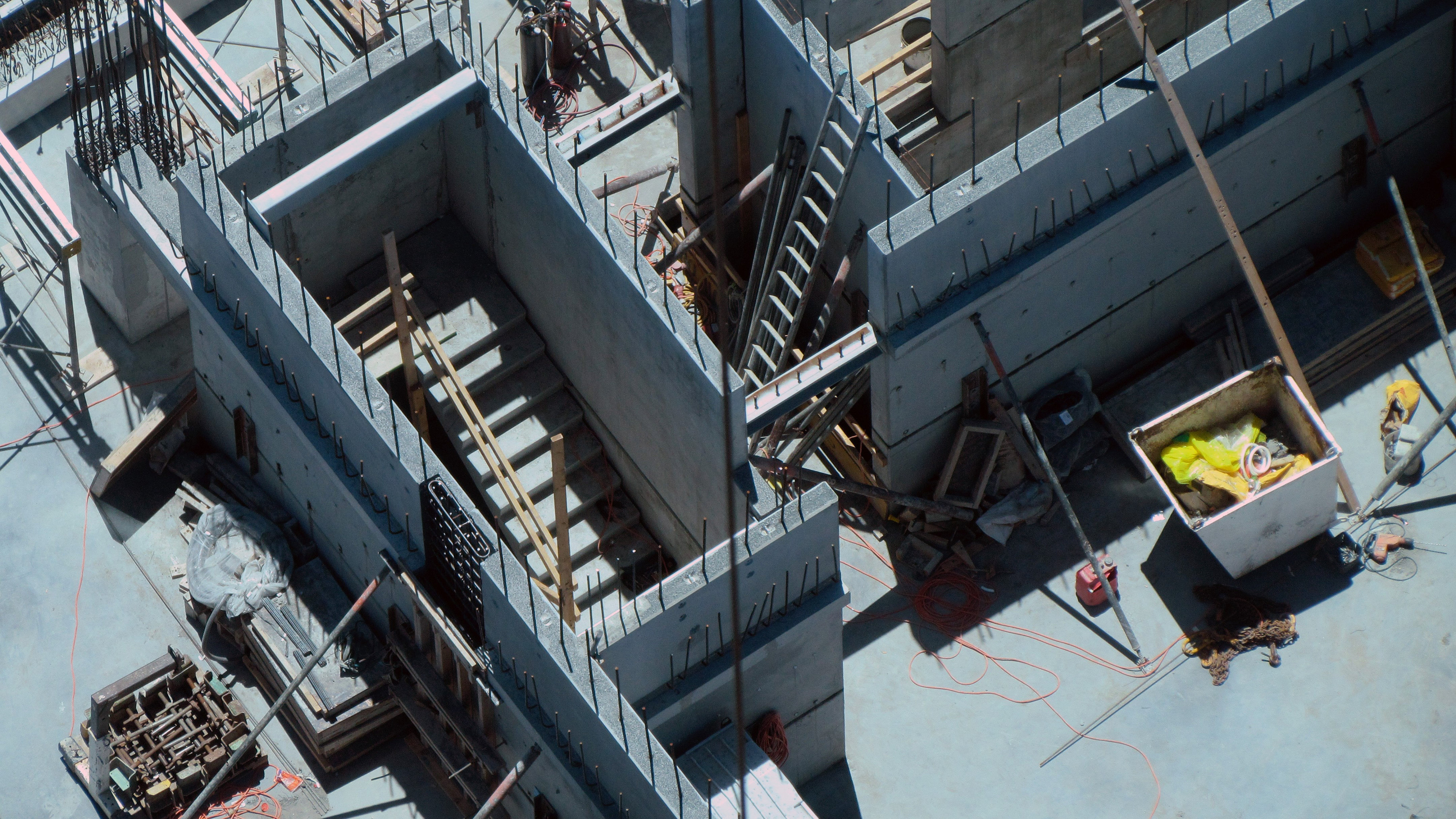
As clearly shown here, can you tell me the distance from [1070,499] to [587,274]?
570 cm

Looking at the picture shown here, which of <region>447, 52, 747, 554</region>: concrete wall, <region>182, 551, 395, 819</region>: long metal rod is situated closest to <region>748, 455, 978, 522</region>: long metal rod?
<region>447, 52, 747, 554</region>: concrete wall

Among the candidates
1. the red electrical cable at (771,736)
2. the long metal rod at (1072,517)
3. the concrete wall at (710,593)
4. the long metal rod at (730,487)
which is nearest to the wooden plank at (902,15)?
the long metal rod at (730,487)

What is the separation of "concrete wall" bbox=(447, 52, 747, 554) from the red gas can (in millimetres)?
3894

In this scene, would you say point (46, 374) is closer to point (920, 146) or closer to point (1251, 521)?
point (920, 146)

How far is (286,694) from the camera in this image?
828 inches

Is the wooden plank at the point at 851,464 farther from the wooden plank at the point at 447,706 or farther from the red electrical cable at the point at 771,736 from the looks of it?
the wooden plank at the point at 447,706

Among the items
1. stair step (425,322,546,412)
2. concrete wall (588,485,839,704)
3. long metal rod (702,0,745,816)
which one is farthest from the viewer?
stair step (425,322,546,412)

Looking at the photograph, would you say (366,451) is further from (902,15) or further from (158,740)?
(902,15)

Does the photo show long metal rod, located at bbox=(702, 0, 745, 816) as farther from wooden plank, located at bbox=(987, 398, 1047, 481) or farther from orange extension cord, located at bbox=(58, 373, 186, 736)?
orange extension cord, located at bbox=(58, 373, 186, 736)

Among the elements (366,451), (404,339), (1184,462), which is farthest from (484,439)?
(1184,462)

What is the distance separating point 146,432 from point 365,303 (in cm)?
266

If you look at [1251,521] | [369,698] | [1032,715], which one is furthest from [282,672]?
[1251,521]

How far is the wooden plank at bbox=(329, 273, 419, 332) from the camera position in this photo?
22875 millimetres

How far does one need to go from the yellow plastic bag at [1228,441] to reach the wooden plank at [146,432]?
10.1 metres
